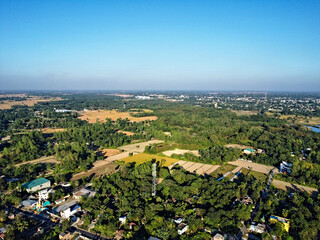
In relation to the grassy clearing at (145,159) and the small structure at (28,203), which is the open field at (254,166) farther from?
the small structure at (28,203)

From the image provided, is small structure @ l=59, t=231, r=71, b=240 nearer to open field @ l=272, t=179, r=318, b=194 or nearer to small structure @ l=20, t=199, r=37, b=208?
small structure @ l=20, t=199, r=37, b=208

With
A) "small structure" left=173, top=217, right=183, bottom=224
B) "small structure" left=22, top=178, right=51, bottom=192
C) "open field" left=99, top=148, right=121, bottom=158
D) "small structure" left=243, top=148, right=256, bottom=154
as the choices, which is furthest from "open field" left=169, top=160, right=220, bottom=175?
"small structure" left=22, top=178, right=51, bottom=192

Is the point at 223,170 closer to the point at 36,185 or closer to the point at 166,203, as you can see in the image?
the point at 166,203

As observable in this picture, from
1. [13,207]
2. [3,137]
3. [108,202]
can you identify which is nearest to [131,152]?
[108,202]

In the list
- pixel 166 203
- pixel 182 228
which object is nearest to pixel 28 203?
pixel 166 203

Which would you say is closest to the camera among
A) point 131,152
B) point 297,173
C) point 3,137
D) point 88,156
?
point 297,173

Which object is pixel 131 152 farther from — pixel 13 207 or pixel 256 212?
pixel 256 212
